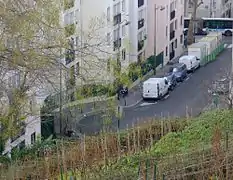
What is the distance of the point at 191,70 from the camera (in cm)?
4203

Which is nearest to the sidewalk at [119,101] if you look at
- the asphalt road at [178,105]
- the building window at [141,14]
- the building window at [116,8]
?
the asphalt road at [178,105]

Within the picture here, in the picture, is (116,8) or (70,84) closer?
(70,84)

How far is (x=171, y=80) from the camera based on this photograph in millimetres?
37656

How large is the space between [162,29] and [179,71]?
4969 mm

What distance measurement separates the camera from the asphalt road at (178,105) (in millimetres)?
29203

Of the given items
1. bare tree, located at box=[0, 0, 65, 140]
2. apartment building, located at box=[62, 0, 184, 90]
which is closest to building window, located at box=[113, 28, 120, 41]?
apartment building, located at box=[62, 0, 184, 90]

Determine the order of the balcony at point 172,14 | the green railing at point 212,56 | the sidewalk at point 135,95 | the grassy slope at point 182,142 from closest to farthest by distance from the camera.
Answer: the grassy slope at point 182,142 < the sidewalk at point 135,95 < the green railing at point 212,56 < the balcony at point 172,14

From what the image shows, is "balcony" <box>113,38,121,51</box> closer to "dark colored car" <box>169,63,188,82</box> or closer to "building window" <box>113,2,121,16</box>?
"building window" <box>113,2,121,16</box>

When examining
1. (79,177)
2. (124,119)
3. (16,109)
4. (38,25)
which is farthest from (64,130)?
(79,177)

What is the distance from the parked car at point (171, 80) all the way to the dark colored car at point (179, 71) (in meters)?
0.49

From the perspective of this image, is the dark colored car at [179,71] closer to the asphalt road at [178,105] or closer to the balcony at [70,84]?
the asphalt road at [178,105]

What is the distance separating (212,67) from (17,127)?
28.8m

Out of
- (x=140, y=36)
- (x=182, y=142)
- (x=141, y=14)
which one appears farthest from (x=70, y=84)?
(x=140, y=36)

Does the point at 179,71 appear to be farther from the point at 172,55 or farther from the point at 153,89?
the point at 172,55
